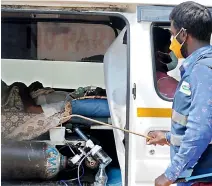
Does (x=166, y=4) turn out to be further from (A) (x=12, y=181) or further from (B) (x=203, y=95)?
(A) (x=12, y=181)

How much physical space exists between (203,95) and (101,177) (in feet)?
4.59

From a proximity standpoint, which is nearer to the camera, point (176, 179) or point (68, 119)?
point (176, 179)

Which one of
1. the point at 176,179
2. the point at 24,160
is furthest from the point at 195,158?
the point at 24,160

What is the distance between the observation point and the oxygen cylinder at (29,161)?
3.46 m

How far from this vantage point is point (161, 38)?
3.34 meters

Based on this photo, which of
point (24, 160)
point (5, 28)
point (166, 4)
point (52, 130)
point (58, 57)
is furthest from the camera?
point (58, 57)

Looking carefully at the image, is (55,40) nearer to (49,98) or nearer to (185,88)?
(49,98)

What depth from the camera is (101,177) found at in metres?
3.53

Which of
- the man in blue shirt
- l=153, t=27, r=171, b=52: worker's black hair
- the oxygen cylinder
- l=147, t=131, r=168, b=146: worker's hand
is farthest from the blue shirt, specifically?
the oxygen cylinder

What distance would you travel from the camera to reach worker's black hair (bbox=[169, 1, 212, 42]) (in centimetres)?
249

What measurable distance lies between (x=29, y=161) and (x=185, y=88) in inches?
56.9

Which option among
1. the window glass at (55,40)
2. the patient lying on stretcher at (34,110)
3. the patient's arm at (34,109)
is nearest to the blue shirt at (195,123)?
the patient lying on stretcher at (34,110)

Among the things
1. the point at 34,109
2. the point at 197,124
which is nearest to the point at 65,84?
the point at 34,109

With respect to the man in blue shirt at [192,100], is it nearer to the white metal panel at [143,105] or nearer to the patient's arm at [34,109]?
the white metal panel at [143,105]
